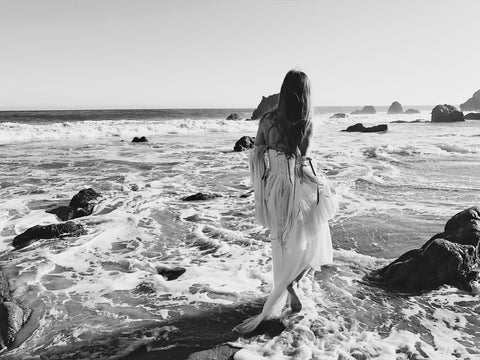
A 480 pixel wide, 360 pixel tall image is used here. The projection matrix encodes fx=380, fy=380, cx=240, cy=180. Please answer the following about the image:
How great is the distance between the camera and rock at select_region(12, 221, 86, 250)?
6469 millimetres

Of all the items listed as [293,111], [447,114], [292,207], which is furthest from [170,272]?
[447,114]

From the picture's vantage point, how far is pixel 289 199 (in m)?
3.58

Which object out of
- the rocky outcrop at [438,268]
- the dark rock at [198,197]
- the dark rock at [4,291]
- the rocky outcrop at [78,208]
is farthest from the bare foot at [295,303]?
the rocky outcrop at [78,208]

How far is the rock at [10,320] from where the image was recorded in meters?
3.69

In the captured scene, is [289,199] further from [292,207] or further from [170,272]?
[170,272]

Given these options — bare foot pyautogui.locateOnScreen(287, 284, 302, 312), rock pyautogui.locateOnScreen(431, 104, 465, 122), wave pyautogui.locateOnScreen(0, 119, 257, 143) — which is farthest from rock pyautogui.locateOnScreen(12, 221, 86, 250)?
rock pyautogui.locateOnScreen(431, 104, 465, 122)

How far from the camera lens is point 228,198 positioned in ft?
31.2

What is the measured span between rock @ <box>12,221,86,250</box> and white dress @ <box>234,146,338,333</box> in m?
4.60

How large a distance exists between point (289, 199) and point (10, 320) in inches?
121

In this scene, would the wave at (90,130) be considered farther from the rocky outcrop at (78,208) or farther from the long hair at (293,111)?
the long hair at (293,111)

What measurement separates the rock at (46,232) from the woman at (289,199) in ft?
14.3

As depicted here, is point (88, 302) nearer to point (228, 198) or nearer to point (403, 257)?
point (403, 257)

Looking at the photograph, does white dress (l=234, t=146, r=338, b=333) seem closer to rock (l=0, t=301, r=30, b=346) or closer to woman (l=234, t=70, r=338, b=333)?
woman (l=234, t=70, r=338, b=333)

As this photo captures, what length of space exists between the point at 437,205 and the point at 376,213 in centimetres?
151
